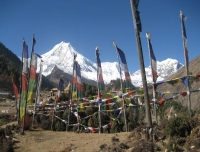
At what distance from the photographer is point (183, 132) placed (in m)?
9.20

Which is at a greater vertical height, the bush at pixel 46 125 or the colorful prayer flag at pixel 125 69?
the colorful prayer flag at pixel 125 69

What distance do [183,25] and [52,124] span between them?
1941 centimetres

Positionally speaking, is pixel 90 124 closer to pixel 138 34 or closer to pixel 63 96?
pixel 63 96

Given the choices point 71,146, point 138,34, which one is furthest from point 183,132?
point 71,146

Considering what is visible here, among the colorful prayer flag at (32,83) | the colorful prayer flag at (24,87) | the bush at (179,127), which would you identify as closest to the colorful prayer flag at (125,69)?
the colorful prayer flag at (32,83)

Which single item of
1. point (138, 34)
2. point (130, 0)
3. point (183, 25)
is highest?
point (183, 25)

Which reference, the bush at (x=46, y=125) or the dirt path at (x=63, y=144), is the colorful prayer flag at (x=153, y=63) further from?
the bush at (x=46, y=125)

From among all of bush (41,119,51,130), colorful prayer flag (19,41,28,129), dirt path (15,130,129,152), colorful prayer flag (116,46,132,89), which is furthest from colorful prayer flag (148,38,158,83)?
bush (41,119,51,130)

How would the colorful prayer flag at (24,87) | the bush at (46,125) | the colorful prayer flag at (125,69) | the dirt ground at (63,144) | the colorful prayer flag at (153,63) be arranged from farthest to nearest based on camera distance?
the bush at (46,125) → the colorful prayer flag at (125,69) → the colorful prayer flag at (24,87) → the colorful prayer flag at (153,63) → the dirt ground at (63,144)

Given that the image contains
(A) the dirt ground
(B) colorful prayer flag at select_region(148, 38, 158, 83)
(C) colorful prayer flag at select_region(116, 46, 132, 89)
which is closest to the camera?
(A) the dirt ground

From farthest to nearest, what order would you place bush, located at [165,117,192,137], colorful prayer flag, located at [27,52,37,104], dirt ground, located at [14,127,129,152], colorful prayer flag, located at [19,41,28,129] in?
colorful prayer flag, located at [27,52,37,104]
colorful prayer flag, located at [19,41,28,129]
dirt ground, located at [14,127,129,152]
bush, located at [165,117,192,137]

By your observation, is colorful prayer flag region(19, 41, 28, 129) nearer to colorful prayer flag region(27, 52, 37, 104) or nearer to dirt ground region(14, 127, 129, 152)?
colorful prayer flag region(27, 52, 37, 104)

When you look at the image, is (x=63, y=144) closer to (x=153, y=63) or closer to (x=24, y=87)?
(x=24, y=87)

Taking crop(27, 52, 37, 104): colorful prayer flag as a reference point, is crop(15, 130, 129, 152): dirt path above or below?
below
